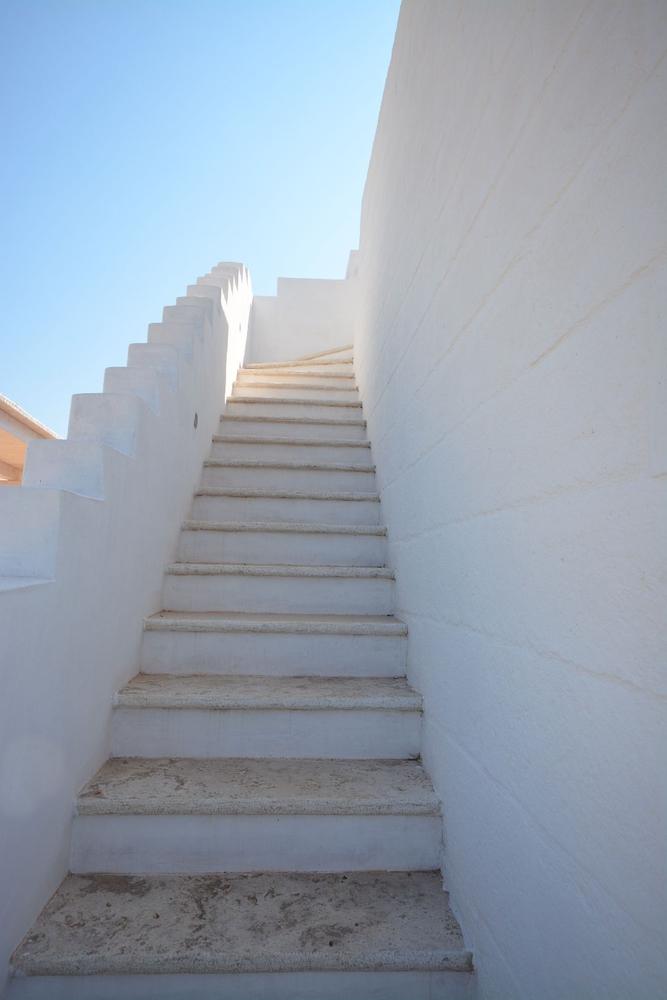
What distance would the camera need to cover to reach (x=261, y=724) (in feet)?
5.01

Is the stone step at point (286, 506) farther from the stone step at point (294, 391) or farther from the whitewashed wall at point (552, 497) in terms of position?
the stone step at point (294, 391)

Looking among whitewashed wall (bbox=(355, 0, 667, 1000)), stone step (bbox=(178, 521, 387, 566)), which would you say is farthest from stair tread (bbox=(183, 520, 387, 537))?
whitewashed wall (bbox=(355, 0, 667, 1000))

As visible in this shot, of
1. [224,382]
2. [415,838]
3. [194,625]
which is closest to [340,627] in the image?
[194,625]

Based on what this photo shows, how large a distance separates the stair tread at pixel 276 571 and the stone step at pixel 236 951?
3.35 feet

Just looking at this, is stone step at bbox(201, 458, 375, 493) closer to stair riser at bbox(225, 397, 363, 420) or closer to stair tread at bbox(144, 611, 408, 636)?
stair riser at bbox(225, 397, 363, 420)

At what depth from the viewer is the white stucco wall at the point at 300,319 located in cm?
570

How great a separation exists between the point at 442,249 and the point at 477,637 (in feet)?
3.46

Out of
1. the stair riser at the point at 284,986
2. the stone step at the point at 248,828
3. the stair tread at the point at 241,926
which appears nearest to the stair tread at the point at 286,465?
the stone step at the point at 248,828

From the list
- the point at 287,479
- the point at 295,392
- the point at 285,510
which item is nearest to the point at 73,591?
the point at 285,510

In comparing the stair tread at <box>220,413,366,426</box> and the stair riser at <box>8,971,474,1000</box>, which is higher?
the stair tread at <box>220,413,366,426</box>

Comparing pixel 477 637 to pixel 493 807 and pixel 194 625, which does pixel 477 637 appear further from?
pixel 194 625

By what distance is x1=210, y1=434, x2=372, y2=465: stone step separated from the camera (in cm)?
286

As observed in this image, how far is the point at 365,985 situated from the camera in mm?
1064

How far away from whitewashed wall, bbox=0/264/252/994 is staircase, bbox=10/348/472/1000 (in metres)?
0.09
